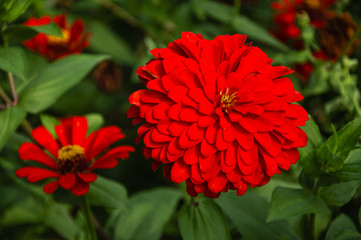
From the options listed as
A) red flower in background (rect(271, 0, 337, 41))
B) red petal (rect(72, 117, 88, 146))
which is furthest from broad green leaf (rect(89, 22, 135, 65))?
red petal (rect(72, 117, 88, 146))

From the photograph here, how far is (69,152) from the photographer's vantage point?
0.69 meters

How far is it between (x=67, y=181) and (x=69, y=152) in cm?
10

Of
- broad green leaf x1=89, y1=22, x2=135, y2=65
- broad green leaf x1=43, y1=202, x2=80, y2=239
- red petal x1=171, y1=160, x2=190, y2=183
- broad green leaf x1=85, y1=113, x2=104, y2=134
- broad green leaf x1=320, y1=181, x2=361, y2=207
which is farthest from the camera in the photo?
broad green leaf x1=89, y1=22, x2=135, y2=65

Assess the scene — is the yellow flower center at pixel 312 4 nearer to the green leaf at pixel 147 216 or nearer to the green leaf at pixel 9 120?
the green leaf at pixel 147 216

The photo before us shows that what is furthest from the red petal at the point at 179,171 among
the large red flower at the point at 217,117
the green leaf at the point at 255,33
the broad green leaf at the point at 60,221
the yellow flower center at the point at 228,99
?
the green leaf at the point at 255,33

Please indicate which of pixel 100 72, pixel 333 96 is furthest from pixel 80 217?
pixel 333 96

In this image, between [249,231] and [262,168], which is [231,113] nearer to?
[262,168]

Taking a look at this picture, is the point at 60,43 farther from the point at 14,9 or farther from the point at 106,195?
the point at 106,195

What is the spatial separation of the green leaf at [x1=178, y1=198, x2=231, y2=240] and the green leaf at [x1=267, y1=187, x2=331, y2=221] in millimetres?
82

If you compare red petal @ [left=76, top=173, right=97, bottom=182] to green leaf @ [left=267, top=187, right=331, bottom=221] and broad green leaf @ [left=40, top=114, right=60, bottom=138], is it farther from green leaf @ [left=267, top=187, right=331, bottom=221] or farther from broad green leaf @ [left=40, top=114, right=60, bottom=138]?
green leaf @ [left=267, top=187, right=331, bottom=221]

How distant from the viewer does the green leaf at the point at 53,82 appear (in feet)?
2.39

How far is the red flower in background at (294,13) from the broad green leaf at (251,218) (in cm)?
55

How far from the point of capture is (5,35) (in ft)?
2.23

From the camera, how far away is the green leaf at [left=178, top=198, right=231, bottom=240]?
0.56 meters
